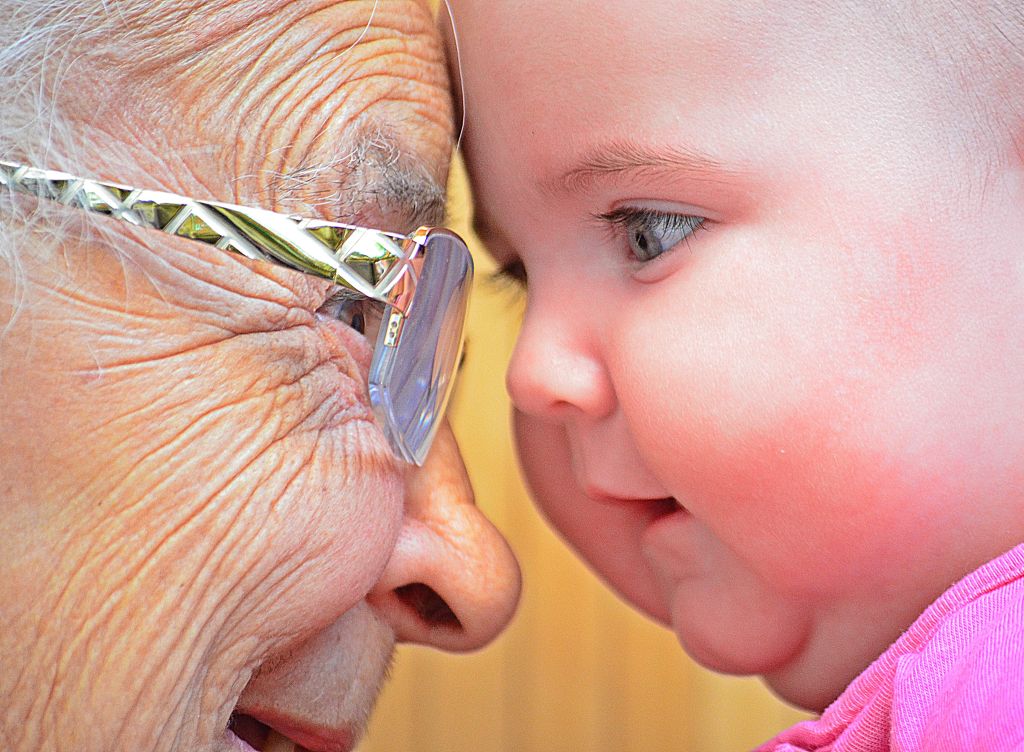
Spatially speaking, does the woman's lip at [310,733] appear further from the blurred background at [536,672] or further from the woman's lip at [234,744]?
the blurred background at [536,672]

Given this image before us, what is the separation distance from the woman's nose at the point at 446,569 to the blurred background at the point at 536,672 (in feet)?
2.81

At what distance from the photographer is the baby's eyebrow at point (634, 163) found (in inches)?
→ 35.9

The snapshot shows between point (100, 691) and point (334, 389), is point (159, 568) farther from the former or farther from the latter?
point (334, 389)

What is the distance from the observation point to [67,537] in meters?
0.83

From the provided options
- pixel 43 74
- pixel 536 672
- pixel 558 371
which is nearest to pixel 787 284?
pixel 558 371

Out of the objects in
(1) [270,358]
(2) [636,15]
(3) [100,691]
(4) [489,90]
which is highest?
(2) [636,15]

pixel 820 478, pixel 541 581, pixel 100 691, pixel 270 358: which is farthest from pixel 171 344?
pixel 541 581

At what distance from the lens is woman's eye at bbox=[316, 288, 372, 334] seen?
3.28 feet

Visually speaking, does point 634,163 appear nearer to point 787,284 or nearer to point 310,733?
point 787,284

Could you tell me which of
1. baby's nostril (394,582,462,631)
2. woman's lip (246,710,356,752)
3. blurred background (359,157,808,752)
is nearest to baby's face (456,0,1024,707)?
baby's nostril (394,582,462,631)

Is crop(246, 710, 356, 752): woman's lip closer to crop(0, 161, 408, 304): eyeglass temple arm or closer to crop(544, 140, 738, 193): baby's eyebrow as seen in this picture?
crop(0, 161, 408, 304): eyeglass temple arm

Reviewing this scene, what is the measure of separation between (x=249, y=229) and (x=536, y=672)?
1.29 m

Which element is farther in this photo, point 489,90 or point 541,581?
point 541,581

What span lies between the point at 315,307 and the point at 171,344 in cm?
14
